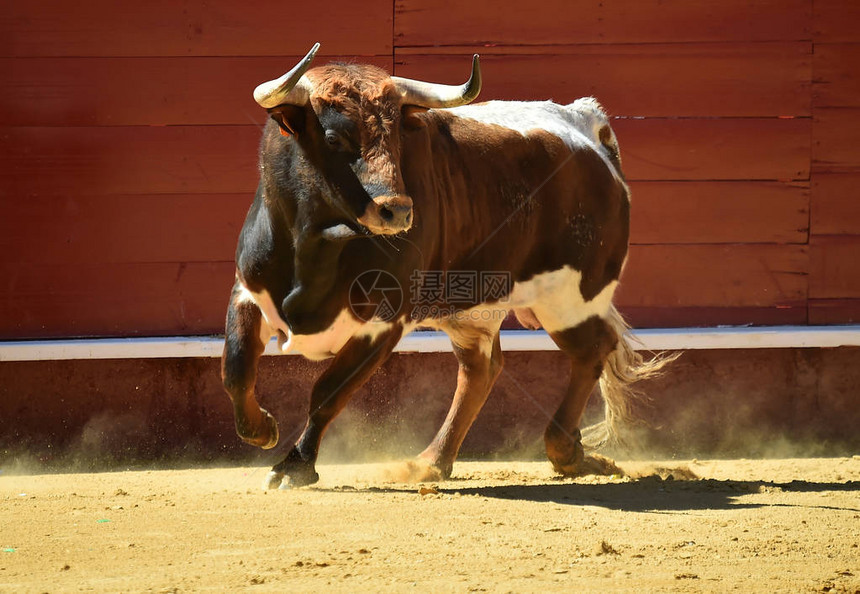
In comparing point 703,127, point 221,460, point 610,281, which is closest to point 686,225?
point 703,127

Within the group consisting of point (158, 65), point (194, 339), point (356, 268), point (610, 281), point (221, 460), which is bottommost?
point (221, 460)

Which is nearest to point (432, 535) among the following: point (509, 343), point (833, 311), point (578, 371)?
point (578, 371)

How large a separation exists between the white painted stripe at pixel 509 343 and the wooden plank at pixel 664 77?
1.15 meters

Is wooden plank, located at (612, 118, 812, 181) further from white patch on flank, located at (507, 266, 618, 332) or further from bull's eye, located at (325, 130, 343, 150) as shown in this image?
bull's eye, located at (325, 130, 343, 150)

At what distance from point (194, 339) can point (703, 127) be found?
283 cm

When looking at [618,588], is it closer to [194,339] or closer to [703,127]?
[194,339]

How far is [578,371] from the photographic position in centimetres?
546

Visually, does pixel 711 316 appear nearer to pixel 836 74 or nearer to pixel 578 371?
pixel 578 371

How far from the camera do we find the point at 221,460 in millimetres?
5945

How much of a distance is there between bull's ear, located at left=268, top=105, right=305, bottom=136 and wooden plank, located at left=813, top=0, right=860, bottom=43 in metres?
3.18

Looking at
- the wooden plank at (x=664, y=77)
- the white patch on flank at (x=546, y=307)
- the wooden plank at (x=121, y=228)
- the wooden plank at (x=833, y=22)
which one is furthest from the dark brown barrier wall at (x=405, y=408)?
the wooden plank at (x=833, y=22)

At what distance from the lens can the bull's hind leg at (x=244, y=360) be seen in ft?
15.1

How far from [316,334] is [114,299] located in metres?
1.69

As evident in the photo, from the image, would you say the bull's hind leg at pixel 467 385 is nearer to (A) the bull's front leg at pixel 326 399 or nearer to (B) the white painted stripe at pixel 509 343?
(B) the white painted stripe at pixel 509 343
